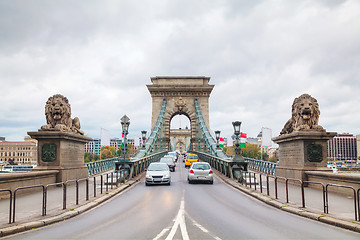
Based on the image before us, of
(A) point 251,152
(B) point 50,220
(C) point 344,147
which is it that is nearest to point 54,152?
(B) point 50,220

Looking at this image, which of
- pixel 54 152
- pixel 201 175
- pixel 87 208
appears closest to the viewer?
pixel 87 208

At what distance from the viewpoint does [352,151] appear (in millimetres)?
147250

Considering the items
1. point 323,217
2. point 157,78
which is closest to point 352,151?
point 157,78

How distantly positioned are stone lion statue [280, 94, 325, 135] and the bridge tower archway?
47.5 m

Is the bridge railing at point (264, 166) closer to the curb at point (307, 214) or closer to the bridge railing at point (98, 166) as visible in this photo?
the curb at point (307, 214)

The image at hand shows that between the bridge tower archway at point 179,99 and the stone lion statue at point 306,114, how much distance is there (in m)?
47.5

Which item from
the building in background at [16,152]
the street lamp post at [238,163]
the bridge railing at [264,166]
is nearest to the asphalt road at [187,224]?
the street lamp post at [238,163]

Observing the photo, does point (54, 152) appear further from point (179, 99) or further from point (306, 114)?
point (179, 99)

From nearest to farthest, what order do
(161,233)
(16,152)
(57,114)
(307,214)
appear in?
(161,233), (307,214), (57,114), (16,152)

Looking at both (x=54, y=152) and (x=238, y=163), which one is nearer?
(x=54, y=152)

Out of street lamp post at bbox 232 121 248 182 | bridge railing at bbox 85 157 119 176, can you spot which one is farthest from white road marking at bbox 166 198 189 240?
bridge railing at bbox 85 157 119 176

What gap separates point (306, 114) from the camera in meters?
16.0

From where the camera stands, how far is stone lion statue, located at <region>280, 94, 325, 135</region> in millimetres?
15883

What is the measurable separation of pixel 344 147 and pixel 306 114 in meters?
148
